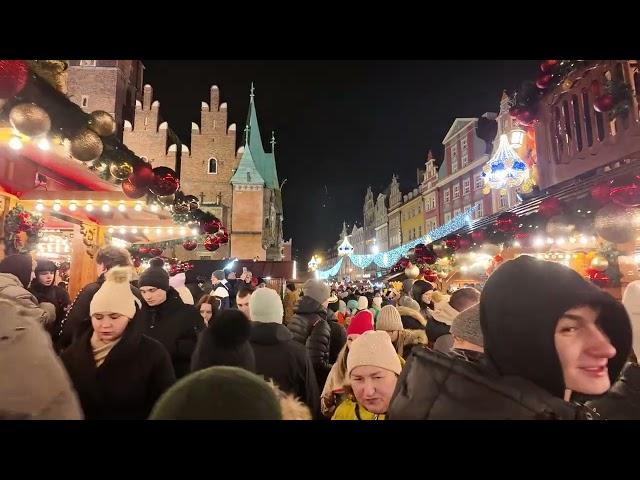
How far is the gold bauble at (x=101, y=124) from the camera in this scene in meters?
3.53

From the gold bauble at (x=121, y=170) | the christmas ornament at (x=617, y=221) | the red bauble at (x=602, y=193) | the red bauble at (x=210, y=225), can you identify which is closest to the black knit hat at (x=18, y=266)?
the gold bauble at (x=121, y=170)

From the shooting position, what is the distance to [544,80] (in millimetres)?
7203

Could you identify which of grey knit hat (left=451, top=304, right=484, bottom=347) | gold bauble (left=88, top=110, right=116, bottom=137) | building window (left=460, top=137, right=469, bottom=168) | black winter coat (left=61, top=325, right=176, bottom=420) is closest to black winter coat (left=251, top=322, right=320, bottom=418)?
black winter coat (left=61, top=325, right=176, bottom=420)

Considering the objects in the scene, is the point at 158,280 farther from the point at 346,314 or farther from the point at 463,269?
the point at 463,269

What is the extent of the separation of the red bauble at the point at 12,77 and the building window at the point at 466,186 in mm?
29803

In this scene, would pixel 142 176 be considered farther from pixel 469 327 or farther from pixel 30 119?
pixel 469 327

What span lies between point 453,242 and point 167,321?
749cm

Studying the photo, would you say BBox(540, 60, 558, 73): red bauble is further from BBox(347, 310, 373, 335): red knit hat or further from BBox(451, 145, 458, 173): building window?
BBox(451, 145, 458, 173): building window

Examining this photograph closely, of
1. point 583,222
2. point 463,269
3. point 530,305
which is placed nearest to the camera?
point 530,305

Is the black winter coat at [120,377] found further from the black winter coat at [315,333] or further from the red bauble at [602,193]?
the red bauble at [602,193]

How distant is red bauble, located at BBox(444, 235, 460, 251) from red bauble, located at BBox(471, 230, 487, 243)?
0.65 meters

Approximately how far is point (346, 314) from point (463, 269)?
8.76 meters
